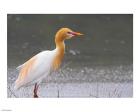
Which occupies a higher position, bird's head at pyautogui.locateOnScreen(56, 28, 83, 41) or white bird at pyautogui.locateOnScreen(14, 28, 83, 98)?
bird's head at pyautogui.locateOnScreen(56, 28, 83, 41)

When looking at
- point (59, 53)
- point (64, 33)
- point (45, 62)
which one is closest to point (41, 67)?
point (45, 62)

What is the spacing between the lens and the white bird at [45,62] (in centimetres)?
436

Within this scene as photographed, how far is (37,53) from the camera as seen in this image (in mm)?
4367

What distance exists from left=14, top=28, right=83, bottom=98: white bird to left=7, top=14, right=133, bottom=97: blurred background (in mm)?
27

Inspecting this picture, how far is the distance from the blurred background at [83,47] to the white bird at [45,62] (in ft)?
0.09

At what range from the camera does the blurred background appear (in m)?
4.36

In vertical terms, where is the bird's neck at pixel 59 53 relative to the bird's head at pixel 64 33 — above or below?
below

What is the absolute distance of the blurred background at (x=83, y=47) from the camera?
436 cm

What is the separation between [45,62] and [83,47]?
252 mm

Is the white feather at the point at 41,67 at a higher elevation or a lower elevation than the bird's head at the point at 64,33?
lower

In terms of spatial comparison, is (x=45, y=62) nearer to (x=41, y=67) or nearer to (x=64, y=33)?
(x=41, y=67)
